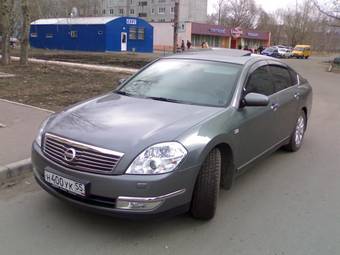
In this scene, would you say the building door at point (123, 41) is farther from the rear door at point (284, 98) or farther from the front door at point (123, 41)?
the rear door at point (284, 98)

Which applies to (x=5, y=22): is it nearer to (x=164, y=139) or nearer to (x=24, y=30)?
(x=24, y=30)

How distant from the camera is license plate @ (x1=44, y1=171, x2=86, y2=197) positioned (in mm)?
3363

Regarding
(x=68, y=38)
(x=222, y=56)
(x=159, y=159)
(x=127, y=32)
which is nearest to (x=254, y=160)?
(x=222, y=56)

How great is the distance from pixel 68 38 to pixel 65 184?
4731 cm

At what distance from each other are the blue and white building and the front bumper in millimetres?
41798

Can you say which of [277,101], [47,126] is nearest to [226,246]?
[47,126]

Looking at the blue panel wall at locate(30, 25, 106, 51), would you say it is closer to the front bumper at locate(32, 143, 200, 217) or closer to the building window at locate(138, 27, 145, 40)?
the building window at locate(138, 27, 145, 40)

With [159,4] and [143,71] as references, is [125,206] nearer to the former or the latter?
[143,71]

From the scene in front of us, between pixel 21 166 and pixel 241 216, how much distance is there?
108 inches

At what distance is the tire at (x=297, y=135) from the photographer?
627cm

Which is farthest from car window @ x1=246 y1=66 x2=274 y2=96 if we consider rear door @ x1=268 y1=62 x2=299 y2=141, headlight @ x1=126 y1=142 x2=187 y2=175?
headlight @ x1=126 y1=142 x2=187 y2=175

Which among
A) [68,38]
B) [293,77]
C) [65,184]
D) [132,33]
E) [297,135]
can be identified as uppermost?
[132,33]

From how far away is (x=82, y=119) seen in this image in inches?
153

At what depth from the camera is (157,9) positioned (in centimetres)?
9700
